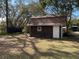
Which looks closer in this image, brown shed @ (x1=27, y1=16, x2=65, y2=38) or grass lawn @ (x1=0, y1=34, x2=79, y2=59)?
grass lawn @ (x1=0, y1=34, x2=79, y2=59)

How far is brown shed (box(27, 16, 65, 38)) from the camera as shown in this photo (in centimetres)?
2603

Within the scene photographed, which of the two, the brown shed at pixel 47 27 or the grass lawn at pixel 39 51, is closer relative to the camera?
the grass lawn at pixel 39 51

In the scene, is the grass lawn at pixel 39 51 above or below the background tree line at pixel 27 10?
below

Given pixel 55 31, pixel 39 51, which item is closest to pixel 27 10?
pixel 55 31

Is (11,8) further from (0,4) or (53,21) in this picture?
(53,21)

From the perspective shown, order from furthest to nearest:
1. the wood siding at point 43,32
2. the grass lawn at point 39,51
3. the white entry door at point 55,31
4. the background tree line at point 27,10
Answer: the background tree line at point 27,10, the wood siding at point 43,32, the white entry door at point 55,31, the grass lawn at point 39,51

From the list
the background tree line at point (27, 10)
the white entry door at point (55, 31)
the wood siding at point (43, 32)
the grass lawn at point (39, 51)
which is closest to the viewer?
the grass lawn at point (39, 51)

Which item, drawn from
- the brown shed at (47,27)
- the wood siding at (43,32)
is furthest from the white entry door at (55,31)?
the wood siding at (43,32)

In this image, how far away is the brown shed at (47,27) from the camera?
2603cm

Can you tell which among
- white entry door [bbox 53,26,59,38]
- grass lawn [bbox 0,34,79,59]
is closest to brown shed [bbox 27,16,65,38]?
white entry door [bbox 53,26,59,38]

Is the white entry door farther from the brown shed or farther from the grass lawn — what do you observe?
the grass lawn

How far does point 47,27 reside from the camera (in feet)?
88.1

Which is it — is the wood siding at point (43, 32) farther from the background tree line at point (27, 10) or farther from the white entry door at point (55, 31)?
the background tree line at point (27, 10)

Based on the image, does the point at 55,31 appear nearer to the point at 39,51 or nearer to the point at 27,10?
the point at 39,51
